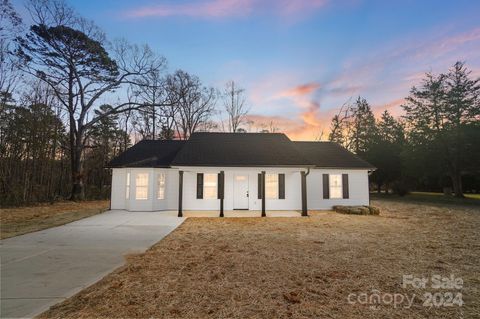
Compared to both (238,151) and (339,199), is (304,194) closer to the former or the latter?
(339,199)

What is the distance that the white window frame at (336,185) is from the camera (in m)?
15.2

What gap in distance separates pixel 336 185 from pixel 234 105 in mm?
17438

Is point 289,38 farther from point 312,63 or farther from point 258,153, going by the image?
point 258,153

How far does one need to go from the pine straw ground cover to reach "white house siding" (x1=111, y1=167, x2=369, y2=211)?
512 centimetres

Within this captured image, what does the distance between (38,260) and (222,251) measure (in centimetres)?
409

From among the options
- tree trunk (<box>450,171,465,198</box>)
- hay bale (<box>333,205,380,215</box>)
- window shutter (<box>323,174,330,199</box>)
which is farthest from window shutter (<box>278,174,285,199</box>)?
tree trunk (<box>450,171,465,198</box>)

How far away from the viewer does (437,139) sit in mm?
23469

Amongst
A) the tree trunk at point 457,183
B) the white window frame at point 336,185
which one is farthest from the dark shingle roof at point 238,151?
the tree trunk at point 457,183

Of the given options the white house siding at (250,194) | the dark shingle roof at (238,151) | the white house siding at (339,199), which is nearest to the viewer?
the dark shingle roof at (238,151)

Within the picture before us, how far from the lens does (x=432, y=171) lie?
80.5 ft

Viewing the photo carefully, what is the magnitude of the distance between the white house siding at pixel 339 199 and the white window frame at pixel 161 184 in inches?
345

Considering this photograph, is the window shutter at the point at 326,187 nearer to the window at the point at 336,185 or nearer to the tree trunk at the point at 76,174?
the window at the point at 336,185

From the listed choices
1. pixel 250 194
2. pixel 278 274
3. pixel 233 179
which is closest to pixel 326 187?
pixel 250 194

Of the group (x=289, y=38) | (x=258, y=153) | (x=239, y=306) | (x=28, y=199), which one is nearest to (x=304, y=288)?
(x=239, y=306)
